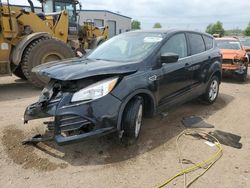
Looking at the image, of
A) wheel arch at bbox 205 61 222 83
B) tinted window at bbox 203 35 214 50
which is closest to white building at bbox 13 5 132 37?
tinted window at bbox 203 35 214 50

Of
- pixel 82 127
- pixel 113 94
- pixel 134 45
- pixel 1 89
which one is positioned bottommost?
pixel 1 89

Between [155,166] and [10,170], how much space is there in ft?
6.04

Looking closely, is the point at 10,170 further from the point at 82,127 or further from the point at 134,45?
the point at 134,45

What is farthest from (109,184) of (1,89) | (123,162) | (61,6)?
(61,6)

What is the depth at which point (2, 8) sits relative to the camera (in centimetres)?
708

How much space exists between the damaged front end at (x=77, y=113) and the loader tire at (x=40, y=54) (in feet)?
12.7

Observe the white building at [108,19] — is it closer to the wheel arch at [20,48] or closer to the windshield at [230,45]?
the windshield at [230,45]

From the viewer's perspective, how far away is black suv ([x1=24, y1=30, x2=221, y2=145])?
10.8 feet

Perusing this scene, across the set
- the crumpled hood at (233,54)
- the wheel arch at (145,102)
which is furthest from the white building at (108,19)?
the wheel arch at (145,102)

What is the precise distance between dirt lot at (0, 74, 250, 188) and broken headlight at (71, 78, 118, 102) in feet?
2.86

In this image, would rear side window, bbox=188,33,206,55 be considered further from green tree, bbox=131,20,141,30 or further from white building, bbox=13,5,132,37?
green tree, bbox=131,20,141,30

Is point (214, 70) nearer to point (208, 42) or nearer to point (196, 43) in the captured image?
point (208, 42)

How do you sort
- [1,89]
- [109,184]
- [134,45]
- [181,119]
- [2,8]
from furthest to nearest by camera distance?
[1,89] < [2,8] < [181,119] < [134,45] < [109,184]

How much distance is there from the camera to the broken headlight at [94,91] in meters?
3.31
